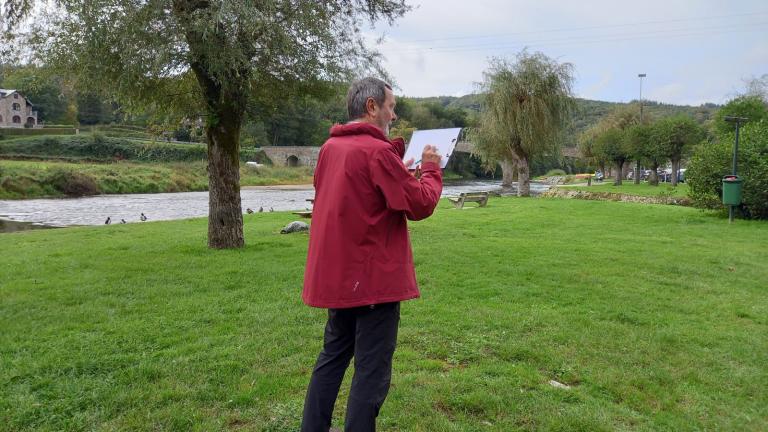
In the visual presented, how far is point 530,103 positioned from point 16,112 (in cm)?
9199

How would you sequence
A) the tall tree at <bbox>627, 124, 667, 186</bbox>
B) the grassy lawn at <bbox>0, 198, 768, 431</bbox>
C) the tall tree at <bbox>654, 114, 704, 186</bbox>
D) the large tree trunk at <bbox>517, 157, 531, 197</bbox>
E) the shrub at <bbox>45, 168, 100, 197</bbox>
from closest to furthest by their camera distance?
the grassy lawn at <bbox>0, 198, 768, 431</bbox> → the large tree trunk at <bbox>517, 157, 531, 197</bbox> → the tall tree at <bbox>654, 114, 704, 186</bbox> → the tall tree at <bbox>627, 124, 667, 186</bbox> → the shrub at <bbox>45, 168, 100, 197</bbox>

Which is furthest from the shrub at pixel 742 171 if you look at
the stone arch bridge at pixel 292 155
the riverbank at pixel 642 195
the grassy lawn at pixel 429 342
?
the stone arch bridge at pixel 292 155

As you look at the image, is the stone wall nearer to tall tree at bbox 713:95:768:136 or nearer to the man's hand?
tall tree at bbox 713:95:768:136

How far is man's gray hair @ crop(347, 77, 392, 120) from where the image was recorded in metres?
2.92

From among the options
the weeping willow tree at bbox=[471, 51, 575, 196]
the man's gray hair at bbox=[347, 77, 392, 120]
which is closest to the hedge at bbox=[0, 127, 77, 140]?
the weeping willow tree at bbox=[471, 51, 575, 196]

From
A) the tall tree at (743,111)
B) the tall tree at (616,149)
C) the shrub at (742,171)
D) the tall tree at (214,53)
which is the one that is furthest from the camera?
the tall tree at (616,149)

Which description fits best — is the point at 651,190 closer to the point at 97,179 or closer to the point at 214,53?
the point at 214,53

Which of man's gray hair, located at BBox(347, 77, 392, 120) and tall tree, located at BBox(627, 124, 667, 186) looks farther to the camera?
tall tree, located at BBox(627, 124, 667, 186)

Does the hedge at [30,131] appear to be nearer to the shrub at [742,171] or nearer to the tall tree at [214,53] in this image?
the tall tree at [214,53]

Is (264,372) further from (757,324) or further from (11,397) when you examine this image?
(757,324)

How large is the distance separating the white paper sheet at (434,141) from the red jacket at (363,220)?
25.8 inches

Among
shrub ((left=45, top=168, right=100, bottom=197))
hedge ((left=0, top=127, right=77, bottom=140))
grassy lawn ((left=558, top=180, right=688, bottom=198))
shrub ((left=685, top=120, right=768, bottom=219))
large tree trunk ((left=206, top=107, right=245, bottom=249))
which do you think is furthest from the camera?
hedge ((left=0, top=127, right=77, bottom=140))

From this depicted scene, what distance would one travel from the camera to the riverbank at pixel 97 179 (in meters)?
39.5

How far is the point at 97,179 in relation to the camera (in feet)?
151
